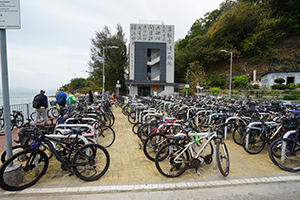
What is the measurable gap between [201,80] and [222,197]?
3367cm

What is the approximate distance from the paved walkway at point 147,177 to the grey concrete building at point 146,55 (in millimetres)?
23058

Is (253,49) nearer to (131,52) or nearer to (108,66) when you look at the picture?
(131,52)

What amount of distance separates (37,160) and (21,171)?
291mm

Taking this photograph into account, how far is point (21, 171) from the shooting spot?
3080 millimetres

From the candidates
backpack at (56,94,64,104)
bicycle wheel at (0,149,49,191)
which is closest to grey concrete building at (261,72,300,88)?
backpack at (56,94,64,104)

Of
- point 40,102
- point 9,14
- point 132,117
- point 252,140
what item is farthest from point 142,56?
point 9,14

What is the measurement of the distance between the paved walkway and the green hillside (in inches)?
1227

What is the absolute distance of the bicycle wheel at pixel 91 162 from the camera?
3.21 m

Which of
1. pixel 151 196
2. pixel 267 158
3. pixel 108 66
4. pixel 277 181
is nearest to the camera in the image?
pixel 151 196

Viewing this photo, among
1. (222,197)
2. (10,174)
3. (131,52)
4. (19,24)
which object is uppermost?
(131,52)

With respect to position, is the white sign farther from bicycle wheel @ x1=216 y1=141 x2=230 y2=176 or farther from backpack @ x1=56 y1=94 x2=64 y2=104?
backpack @ x1=56 y1=94 x2=64 y2=104

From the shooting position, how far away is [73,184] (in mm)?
3150

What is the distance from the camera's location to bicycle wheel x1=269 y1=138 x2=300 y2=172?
3.75m

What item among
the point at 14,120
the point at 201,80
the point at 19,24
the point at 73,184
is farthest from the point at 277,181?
the point at 201,80
